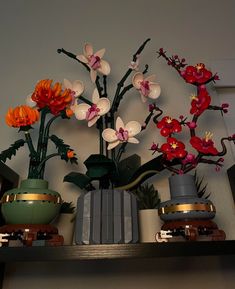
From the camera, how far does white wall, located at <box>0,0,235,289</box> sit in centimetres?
69

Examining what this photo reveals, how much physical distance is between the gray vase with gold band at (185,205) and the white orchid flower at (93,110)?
0.27m

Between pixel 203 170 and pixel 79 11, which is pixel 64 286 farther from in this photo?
pixel 79 11

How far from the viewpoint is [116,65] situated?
100 centimetres

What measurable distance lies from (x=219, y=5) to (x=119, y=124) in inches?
31.3

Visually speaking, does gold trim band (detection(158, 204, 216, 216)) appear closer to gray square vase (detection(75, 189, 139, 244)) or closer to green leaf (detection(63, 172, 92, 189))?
gray square vase (detection(75, 189, 139, 244))

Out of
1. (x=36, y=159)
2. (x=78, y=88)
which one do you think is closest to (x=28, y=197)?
(x=36, y=159)

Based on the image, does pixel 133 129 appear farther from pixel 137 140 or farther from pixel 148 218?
pixel 148 218

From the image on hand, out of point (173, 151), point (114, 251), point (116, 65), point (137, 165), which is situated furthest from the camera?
point (116, 65)

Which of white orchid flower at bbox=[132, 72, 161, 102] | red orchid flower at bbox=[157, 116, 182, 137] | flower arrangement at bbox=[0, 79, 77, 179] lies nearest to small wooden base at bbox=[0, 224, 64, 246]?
flower arrangement at bbox=[0, 79, 77, 179]

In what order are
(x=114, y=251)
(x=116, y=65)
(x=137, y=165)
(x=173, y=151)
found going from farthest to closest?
(x=116, y=65) → (x=137, y=165) → (x=173, y=151) → (x=114, y=251)

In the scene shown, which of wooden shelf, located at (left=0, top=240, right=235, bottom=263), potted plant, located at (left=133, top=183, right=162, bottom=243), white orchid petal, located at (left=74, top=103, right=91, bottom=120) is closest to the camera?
wooden shelf, located at (left=0, top=240, right=235, bottom=263)

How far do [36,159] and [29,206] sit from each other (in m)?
0.14

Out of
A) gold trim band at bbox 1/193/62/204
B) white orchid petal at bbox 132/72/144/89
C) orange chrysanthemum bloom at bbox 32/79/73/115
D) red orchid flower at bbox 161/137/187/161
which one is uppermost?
white orchid petal at bbox 132/72/144/89

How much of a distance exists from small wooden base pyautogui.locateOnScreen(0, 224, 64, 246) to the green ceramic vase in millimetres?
11
